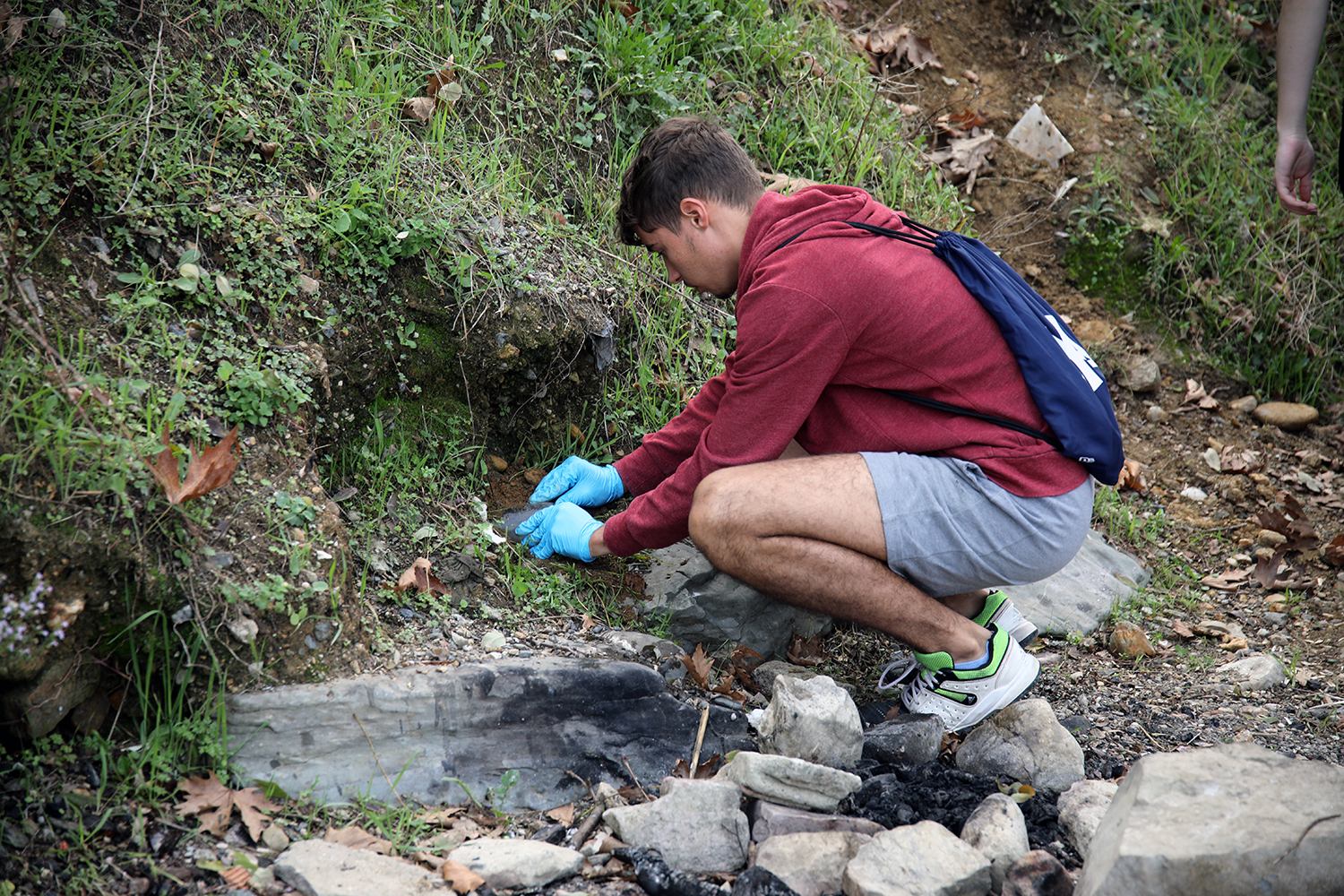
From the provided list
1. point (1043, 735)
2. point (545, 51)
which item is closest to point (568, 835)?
point (1043, 735)

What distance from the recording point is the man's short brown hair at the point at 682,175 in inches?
106

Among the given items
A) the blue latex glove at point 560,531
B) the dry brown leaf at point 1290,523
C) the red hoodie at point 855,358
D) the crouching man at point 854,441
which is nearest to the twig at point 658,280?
the crouching man at point 854,441

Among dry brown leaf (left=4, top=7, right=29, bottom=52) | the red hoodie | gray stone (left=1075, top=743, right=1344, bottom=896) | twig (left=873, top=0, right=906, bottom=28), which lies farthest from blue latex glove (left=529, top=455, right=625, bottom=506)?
twig (left=873, top=0, right=906, bottom=28)

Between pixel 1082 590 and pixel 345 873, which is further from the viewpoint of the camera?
pixel 1082 590

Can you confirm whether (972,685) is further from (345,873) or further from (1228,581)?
(1228,581)

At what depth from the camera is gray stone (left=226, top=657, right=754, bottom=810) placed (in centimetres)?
214

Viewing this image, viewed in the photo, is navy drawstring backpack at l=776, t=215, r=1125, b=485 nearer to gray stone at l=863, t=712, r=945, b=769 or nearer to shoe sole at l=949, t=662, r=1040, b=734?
shoe sole at l=949, t=662, r=1040, b=734

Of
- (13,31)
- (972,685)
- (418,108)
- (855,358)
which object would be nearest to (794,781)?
(972,685)

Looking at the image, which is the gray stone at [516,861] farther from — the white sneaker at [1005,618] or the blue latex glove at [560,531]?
the white sneaker at [1005,618]

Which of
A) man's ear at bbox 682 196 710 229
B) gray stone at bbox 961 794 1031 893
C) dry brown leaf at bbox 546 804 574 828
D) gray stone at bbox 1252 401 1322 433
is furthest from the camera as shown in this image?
gray stone at bbox 1252 401 1322 433

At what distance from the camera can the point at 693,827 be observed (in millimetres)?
2088

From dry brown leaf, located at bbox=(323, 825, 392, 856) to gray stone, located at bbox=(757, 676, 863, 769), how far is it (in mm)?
1011

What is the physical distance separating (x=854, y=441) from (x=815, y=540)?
13.6 inches

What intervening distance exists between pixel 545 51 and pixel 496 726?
9.83ft
